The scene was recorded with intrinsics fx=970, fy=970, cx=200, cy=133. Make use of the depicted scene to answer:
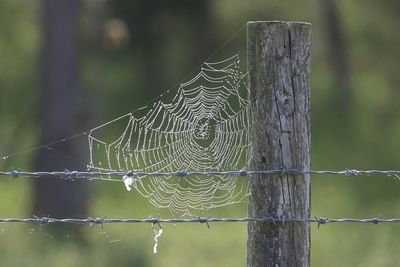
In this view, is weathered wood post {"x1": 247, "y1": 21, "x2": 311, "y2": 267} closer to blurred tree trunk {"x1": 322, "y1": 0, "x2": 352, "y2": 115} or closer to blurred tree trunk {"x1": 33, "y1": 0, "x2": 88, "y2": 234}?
blurred tree trunk {"x1": 33, "y1": 0, "x2": 88, "y2": 234}

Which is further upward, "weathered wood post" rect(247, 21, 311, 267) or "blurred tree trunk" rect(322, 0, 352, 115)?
"blurred tree trunk" rect(322, 0, 352, 115)

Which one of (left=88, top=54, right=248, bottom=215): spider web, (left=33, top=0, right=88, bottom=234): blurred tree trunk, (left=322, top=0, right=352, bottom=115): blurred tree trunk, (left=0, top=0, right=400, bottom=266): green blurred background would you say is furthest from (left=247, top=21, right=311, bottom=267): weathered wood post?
(left=322, top=0, right=352, bottom=115): blurred tree trunk

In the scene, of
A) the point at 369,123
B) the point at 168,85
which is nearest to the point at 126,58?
the point at 168,85

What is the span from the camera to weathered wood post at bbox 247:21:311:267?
4184 mm

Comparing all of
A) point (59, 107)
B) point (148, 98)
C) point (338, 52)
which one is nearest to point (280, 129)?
point (59, 107)

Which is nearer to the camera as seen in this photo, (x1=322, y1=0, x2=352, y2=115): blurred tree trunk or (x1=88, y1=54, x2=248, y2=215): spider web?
(x1=88, y1=54, x2=248, y2=215): spider web

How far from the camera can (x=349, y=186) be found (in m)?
13.9

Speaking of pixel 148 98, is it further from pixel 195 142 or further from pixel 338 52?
pixel 195 142

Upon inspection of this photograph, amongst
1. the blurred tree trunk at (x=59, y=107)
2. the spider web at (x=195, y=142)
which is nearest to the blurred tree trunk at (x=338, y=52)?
the blurred tree trunk at (x=59, y=107)

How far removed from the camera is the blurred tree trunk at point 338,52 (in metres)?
19.8

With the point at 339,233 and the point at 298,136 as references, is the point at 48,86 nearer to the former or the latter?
the point at 339,233

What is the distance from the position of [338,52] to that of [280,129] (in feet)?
53.9

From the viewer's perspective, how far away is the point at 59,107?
1222 centimetres

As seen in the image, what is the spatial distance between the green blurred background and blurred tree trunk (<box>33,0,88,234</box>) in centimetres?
2
